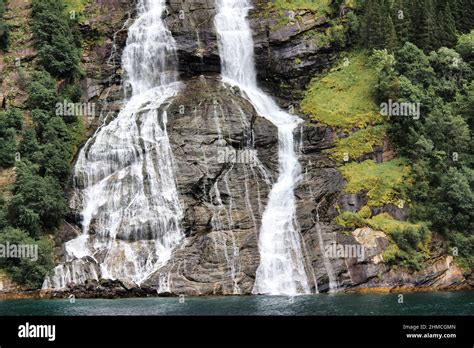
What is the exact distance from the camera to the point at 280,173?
144 feet

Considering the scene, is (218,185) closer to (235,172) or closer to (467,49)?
(235,172)

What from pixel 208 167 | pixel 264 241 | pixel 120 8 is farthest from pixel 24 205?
pixel 120 8

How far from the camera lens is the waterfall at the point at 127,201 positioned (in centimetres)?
3850

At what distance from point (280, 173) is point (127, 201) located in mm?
10499

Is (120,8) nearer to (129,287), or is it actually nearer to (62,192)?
(62,192)

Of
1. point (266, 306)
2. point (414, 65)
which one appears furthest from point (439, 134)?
point (266, 306)

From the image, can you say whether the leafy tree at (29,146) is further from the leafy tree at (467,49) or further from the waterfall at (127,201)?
the leafy tree at (467,49)

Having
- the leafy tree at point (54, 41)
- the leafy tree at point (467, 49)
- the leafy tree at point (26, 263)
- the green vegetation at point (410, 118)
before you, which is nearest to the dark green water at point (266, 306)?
the leafy tree at point (26, 263)

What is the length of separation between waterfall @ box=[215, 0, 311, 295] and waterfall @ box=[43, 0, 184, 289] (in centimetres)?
569

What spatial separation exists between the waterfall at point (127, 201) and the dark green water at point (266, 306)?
3459 millimetres

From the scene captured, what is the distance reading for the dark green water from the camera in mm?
29312

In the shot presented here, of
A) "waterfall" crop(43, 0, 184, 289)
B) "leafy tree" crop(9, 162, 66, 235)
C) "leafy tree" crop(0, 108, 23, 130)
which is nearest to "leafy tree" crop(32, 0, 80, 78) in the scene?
"leafy tree" crop(0, 108, 23, 130)

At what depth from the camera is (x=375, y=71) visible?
5153 cm

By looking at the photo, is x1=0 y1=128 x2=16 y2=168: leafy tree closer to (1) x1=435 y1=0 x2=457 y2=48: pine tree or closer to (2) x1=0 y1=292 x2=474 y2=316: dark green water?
(2) x1=0 y1=292 x2=474 y2=316: dark green water
